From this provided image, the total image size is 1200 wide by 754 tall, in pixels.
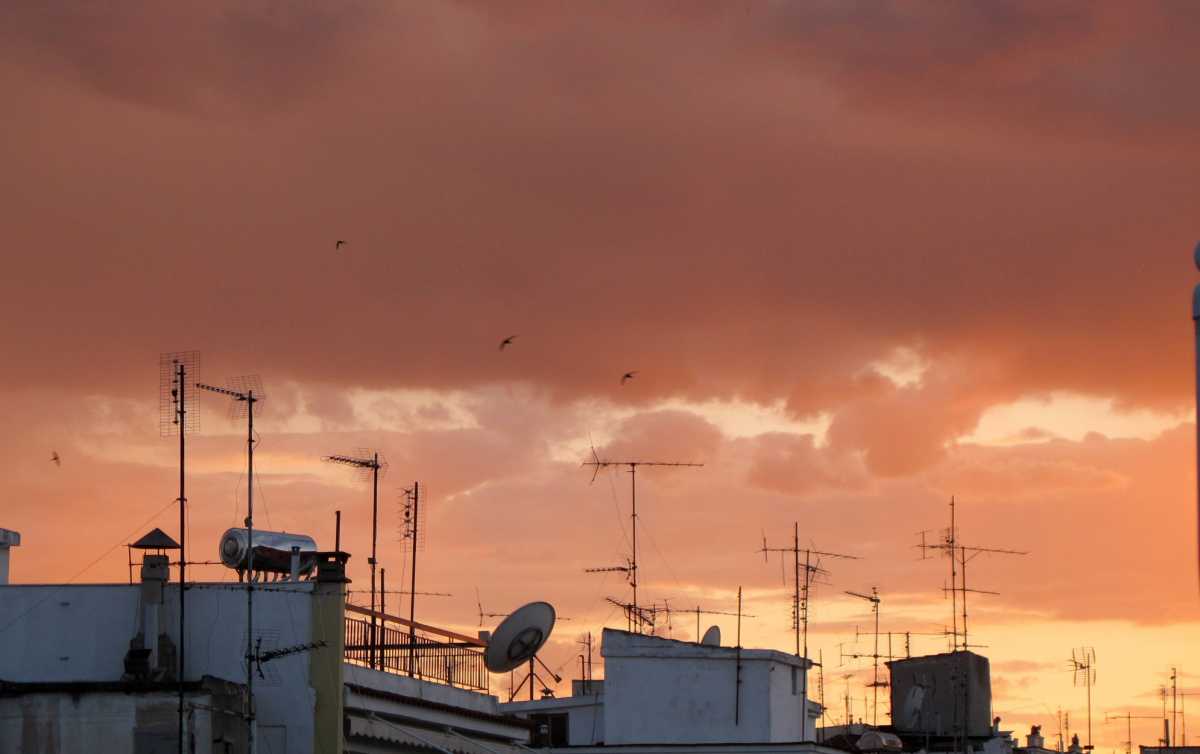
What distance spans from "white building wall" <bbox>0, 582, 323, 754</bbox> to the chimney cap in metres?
1.10

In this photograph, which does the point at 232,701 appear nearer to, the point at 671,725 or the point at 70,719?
the point at 70,719

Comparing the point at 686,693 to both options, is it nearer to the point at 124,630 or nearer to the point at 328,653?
the point at 328,653

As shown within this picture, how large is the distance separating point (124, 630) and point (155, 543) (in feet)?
7.87

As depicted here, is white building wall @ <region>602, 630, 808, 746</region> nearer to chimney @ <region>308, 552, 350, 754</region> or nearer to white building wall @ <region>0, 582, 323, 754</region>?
chimney @ <region>308, 552, 350, 754</region>

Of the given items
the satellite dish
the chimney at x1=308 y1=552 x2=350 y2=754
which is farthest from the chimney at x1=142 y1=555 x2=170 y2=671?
the satellite dish

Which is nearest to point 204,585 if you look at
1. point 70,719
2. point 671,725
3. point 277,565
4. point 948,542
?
point 277,565

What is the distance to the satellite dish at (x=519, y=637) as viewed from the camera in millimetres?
61844

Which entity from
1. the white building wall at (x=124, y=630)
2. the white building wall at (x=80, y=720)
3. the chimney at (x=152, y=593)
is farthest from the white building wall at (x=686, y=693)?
the white building wall at (x=80, y=720)

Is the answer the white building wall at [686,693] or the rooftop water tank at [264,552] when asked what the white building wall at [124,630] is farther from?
the white building wall at [686,693]

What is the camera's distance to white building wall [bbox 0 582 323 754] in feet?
187

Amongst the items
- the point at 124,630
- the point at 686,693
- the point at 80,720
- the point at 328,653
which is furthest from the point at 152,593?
the point at 686,693

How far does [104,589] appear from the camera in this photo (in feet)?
190

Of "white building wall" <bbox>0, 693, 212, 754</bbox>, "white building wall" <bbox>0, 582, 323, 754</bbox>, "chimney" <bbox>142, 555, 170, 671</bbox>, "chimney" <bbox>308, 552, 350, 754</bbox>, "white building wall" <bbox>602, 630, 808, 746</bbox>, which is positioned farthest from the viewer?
"white building wall" <bbox>602, 630, 808, 746</bbox>

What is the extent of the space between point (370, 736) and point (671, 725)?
1450cm
